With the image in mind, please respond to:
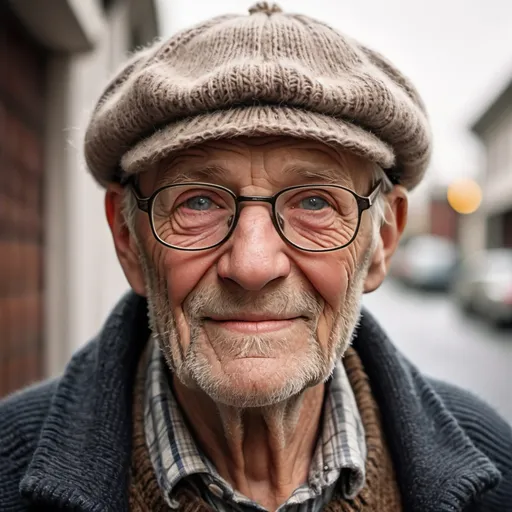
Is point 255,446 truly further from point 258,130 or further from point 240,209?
point 258,130

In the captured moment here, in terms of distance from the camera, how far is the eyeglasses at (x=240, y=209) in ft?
5.03

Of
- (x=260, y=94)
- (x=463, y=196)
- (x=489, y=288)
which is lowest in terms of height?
(x=489, y=288)

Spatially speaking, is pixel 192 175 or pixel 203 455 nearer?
pixel 192 175

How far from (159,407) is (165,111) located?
0.80 metres

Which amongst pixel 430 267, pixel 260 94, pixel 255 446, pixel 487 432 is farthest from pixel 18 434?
pixel 430 267

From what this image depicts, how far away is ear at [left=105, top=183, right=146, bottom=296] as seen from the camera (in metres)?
1.76

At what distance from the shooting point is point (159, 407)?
173 cm

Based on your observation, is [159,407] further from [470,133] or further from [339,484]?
[470,133]

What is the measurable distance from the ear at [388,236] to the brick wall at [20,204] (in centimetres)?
249

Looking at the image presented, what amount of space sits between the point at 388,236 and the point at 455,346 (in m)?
9.60

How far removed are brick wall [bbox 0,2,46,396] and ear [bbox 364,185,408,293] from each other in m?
2.49

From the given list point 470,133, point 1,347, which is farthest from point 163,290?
point 470,133

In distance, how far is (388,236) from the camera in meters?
1.84

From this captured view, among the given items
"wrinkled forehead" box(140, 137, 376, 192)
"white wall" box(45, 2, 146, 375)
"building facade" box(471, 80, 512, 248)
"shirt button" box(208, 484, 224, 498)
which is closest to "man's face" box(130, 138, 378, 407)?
"wrinkled forehead" box(140, 137, 376, 192)
